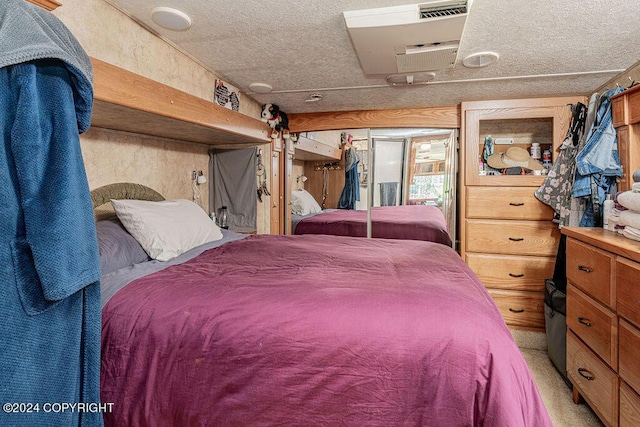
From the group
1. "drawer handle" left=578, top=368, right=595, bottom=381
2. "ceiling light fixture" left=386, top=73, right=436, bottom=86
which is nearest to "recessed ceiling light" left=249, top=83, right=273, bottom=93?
"ceiling light fixture" left=386, top=73, right=436, bottom=86

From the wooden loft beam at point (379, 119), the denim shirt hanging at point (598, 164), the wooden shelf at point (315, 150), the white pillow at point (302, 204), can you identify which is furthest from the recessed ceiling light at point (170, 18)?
the denim shirt hanging at point (598, 164)

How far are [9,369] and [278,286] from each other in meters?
0.80

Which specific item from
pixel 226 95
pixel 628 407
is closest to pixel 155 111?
pixel 226 95

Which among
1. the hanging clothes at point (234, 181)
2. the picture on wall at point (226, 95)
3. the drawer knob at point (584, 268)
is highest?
the picture on wall at point (226, 95)

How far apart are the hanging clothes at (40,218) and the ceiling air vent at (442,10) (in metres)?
1.45

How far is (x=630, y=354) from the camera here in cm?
139

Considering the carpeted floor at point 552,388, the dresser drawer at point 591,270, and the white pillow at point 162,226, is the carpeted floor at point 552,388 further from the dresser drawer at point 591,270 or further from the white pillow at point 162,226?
the white pillow at point 162,226

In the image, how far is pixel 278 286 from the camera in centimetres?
132

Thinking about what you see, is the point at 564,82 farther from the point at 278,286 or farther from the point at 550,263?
the point at 278,286

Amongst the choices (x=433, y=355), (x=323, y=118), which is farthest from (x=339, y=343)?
(x=323, y=118)

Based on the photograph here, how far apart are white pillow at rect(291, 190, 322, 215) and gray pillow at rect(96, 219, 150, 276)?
7.52 ft

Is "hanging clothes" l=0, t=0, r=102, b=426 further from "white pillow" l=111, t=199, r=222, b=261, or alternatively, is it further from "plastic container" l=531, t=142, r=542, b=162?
"plastic container" l=531, t=142, r=542, b=162

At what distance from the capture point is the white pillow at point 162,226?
1.75m

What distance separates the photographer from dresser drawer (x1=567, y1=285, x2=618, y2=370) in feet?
4.99
